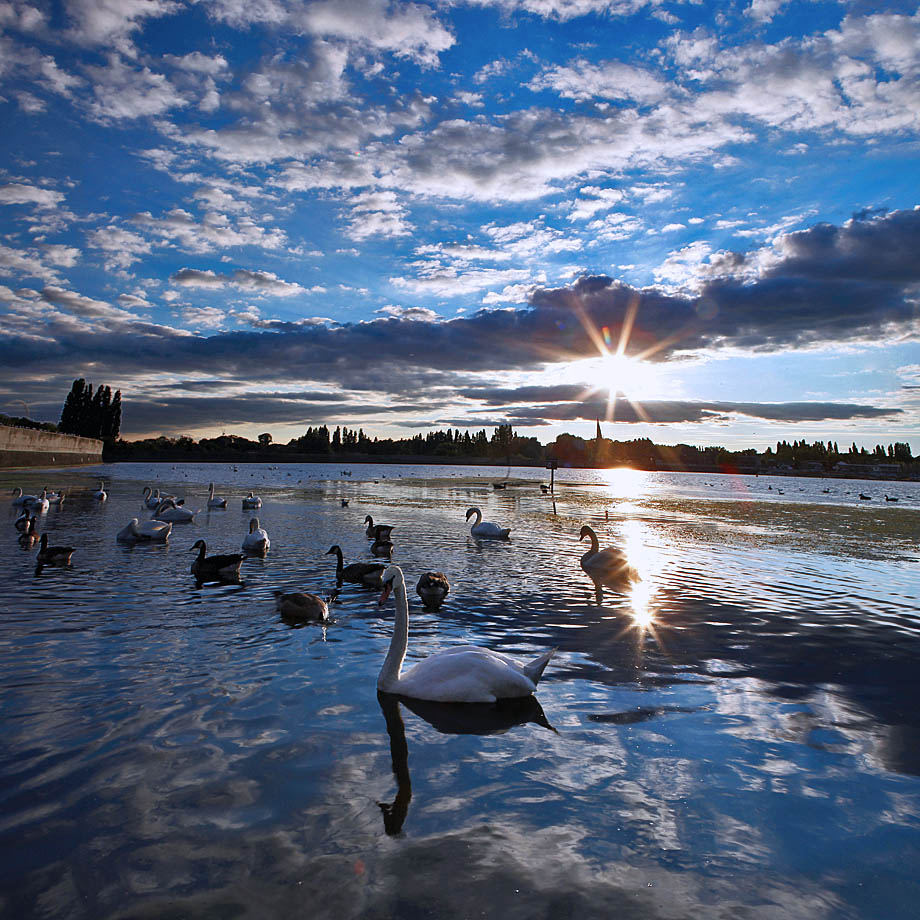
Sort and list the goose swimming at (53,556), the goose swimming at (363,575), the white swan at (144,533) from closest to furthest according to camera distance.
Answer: the goose swimming at (363,575) < the goose swimming at (53,556) < the white swan at (144,533)

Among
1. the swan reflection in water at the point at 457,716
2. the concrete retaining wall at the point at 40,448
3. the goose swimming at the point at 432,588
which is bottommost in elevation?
the swan reflection in water at the point at 457,716

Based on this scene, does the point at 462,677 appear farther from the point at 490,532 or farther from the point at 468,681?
the point at 490,532

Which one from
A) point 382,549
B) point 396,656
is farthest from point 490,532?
point 396,656

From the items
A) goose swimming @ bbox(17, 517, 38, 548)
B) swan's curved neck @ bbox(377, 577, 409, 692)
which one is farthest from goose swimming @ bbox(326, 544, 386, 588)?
goose swimming @ bbox(17, 517, 38, 548)

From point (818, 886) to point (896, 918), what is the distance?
1.49 ft

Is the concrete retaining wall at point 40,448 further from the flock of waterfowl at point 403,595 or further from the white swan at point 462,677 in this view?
the white swan at point 462,677

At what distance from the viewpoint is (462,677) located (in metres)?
7.40

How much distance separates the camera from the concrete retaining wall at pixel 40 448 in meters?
63.4

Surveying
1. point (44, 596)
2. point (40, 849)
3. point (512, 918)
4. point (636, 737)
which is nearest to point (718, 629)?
point (636, 737)

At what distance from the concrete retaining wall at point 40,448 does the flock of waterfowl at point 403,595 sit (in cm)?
4592

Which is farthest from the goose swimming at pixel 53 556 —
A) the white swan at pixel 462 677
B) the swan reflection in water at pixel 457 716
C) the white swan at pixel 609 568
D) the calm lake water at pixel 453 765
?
the white swan at pixel 609 568

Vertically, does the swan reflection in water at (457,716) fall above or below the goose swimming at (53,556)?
below

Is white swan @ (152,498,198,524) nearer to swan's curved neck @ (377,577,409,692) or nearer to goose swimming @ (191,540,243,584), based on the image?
goose swimming @ (191,540,243,584)

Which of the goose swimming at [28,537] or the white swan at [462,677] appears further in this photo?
the goose swimming at [28,537]
